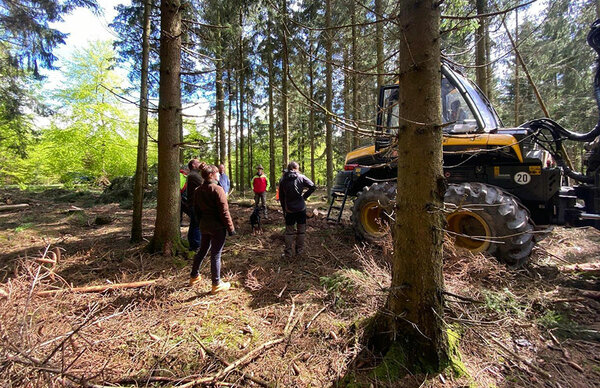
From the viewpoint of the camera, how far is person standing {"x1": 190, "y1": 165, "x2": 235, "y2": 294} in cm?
393

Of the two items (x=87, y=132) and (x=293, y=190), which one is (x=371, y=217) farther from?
(x=87, y=132)

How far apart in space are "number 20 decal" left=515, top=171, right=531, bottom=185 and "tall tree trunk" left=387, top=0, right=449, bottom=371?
130 inches

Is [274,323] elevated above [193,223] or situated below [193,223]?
below

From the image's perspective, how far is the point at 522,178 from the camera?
440 cm

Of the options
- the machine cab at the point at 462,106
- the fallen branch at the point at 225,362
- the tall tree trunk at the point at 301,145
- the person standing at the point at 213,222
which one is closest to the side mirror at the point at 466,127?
the machine cab at the point at 462,106

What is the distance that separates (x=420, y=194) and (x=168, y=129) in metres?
4.58

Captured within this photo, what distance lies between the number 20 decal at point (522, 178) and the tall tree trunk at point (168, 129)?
5.92m

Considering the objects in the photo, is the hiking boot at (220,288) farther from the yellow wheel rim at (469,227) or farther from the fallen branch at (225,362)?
the yellow wheel rim at (469,227)

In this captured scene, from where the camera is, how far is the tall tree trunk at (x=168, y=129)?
4.98 metres

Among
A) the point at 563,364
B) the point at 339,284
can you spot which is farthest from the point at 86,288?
the point at 563,364

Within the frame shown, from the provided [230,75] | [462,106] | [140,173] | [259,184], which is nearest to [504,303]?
[462,106]

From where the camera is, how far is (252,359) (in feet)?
8.12

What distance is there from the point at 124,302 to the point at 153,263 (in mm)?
1213

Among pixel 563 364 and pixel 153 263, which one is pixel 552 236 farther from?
pixel 153 263
